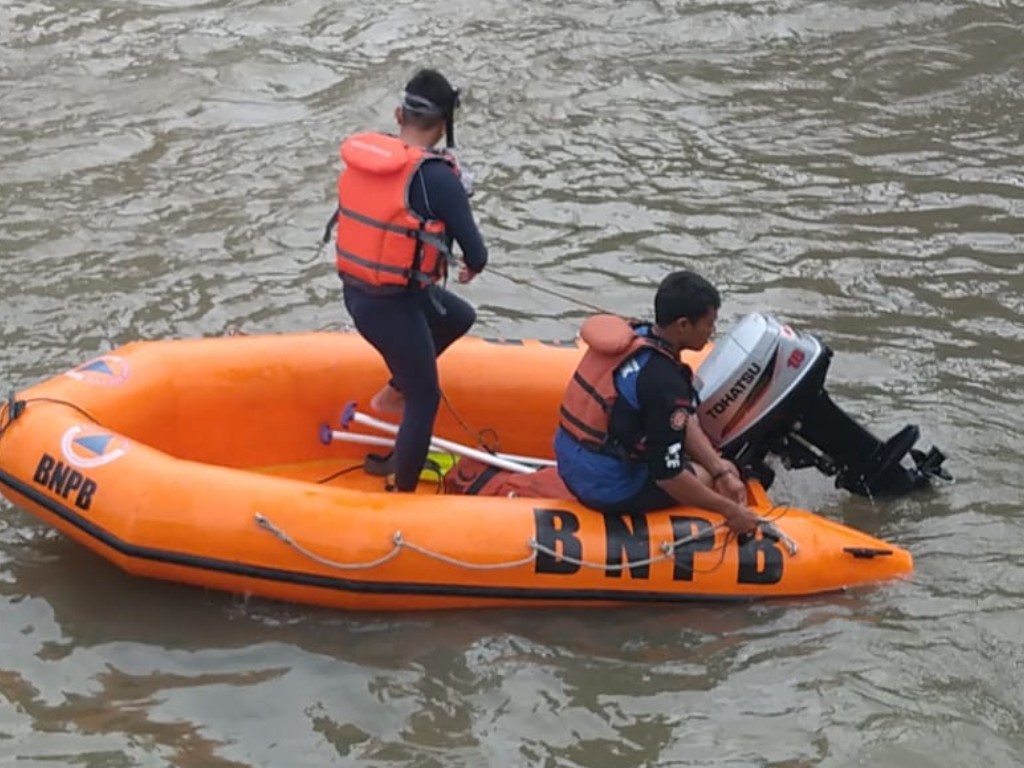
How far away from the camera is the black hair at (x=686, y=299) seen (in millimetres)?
4410

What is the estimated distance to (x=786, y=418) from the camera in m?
5.09

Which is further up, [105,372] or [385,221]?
[385,221]

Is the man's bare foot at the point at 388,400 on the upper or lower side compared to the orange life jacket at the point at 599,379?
lower

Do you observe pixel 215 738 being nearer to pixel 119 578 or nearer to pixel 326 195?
pixel 119 578

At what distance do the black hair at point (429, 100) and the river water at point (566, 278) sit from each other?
1.59 metres

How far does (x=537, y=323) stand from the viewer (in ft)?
22.1

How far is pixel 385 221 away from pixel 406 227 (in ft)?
0.23

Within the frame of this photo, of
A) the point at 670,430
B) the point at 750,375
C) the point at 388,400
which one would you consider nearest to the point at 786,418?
the point at 750,375

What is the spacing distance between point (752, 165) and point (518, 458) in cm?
345

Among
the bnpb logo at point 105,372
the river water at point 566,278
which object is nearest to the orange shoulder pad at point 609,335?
the river water at point 566,278

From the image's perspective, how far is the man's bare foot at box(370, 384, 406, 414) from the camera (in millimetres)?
5320

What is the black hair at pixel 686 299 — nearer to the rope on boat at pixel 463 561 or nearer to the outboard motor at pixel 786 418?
the outboard motor at pixel 786 418

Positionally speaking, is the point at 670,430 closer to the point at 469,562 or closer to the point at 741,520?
the point at 741,520

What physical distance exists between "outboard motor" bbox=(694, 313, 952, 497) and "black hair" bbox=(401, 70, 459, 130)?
130 cm
